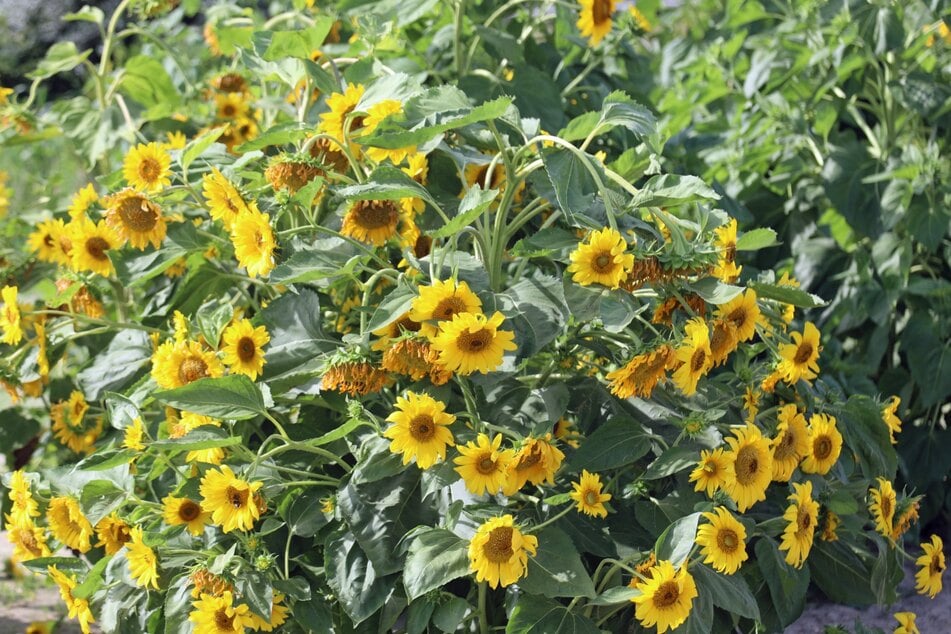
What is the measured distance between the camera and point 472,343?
5.34ft

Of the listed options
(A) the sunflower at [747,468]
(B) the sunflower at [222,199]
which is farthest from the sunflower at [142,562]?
(A) the sunflower at [747,468]

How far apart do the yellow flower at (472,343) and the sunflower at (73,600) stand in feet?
2.65

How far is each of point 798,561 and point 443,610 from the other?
54cm

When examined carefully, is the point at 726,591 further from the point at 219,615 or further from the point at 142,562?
the point at 142,562

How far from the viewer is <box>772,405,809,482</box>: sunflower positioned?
1828 mm

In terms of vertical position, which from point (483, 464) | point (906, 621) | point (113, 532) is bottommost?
point (906, 621)

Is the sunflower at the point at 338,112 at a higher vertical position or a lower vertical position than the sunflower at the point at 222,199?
higher

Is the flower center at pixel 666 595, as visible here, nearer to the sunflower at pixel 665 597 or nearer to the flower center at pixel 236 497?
the sunflower at pixel 665 597

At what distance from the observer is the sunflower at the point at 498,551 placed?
162 centimetres

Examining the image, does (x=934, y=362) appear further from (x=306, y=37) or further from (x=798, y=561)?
(x=306, y=37)

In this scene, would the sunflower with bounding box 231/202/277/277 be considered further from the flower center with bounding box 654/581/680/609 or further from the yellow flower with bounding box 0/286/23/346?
the flower center with bounding box 654/581/680/609

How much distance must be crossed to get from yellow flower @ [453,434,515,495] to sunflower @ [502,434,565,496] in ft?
0.03

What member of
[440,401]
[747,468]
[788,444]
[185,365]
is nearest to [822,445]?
[788,444]

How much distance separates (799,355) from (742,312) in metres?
0.18
